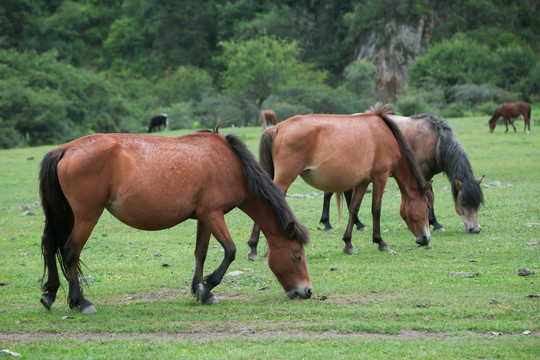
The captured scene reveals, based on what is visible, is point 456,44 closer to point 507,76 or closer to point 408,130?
point 507,76

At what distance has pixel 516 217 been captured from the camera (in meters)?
12.7

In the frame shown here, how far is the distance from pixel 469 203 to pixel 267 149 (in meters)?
3.60

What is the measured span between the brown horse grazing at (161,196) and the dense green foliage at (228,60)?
3213 cm

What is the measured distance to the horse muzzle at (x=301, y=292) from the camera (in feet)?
24.0

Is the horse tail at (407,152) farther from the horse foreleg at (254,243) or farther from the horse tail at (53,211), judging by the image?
the horse tail at (53,211)

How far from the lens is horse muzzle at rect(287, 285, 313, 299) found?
288 inches

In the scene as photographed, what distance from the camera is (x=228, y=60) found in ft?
212

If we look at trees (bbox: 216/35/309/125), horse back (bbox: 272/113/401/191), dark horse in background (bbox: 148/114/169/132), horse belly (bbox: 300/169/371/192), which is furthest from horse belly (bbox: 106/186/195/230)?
trees (bbox: 216/35/309/125)

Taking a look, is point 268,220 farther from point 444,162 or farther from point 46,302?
point 444,162

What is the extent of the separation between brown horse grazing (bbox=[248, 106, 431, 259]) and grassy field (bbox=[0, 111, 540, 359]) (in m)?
0.62

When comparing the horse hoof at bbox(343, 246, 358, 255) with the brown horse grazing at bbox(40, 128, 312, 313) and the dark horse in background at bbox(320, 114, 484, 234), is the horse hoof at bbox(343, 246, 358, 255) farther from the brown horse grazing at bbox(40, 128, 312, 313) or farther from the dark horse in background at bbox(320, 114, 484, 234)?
the brown horse grazing at bbox(40, 128, 312, 313)

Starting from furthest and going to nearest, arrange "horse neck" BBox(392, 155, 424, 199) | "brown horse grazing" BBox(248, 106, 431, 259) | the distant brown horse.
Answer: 1. the distant brown horse
2. "horse neck" BBox(392, 155, 424, 199)
3. "brown horse grazing" BBox(248, 106, 431, 259)

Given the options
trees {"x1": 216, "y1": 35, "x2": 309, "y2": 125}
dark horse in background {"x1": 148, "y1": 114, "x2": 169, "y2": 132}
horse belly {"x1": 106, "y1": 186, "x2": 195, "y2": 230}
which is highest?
horse belly {"x1": 106, "y1": 186, "x2": 195, "y2": 230}

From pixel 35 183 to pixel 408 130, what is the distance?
509 inches
